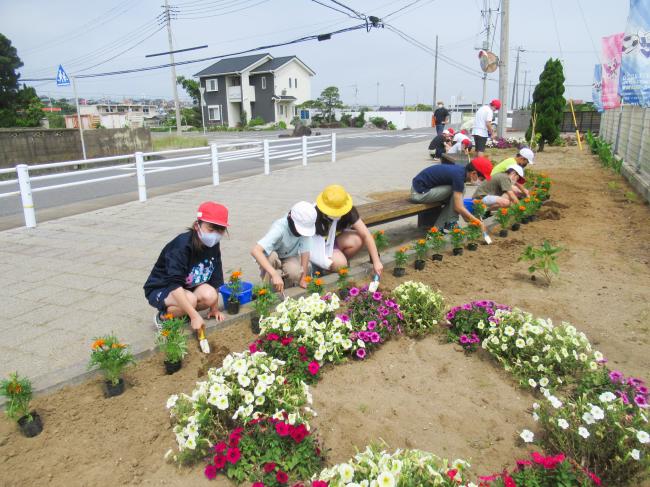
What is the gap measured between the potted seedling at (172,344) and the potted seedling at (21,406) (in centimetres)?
70

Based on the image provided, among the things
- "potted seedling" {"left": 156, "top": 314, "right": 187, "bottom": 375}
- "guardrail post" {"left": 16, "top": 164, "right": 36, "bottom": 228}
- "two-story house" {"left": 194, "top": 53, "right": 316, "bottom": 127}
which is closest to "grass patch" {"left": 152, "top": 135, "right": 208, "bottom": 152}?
"guardrail post" {"left": 16, "top": 164, "right": 36, "bottom": 228}

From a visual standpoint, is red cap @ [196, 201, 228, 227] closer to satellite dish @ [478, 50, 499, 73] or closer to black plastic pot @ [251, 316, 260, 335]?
black plastic pot @ [251, 316, 260, 335]

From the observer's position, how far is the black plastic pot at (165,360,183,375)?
2939mm

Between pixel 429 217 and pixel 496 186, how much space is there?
49.3 inches

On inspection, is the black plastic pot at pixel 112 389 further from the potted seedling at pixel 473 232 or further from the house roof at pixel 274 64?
the house roof at pixel 274 64

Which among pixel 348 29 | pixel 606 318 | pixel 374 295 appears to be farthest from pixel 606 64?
pixel 374 295

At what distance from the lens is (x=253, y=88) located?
5469 cm

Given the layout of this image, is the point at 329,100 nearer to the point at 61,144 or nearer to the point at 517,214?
the point at 61,144

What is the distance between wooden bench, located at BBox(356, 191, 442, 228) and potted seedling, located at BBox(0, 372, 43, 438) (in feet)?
11.2

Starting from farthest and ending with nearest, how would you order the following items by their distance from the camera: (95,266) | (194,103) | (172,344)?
(194,103)
(95,266)
(172,344)

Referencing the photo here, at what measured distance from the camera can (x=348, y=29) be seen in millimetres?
18344

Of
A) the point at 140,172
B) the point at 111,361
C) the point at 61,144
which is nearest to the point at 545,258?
the point at 111,361

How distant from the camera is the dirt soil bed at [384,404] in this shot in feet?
7.58

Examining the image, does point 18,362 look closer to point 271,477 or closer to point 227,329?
point 227,329
